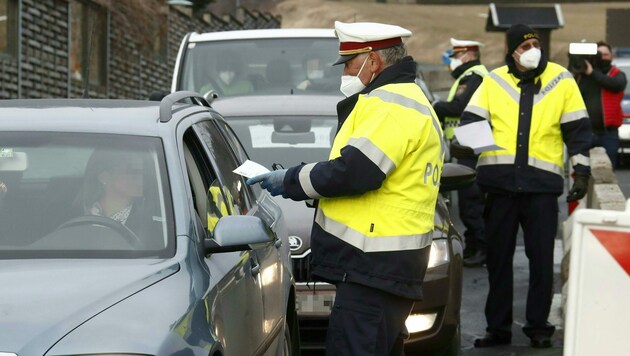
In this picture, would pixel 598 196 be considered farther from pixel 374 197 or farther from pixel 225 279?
pixel 225 279

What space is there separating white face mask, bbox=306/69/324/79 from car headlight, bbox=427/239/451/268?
455 cm

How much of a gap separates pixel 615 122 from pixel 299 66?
4.81 m

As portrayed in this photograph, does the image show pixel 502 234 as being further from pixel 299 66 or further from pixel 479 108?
pixel 299 66

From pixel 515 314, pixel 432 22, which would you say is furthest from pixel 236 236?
pixel 432 22

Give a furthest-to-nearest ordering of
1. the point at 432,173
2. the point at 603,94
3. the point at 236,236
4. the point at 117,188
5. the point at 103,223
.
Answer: the point at 603,94 → the point at 432,173 → the point at 117,188 → the point at 103,223 → the point at 236,236

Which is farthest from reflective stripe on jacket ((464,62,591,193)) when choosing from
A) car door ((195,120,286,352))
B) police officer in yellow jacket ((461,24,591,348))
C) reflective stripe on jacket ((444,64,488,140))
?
reflective stripe on jacket ((444,64,488,140))

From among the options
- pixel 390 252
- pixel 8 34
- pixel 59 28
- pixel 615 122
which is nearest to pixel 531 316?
pixel 390 252

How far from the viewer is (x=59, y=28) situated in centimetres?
2555

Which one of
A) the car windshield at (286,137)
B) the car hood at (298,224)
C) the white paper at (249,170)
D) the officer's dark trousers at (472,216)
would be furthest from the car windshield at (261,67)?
the white paper at (249,170)

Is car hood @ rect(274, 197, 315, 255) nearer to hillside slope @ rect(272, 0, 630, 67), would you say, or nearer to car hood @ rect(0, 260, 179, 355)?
car hood @ rect(0, 260, 179, 355)

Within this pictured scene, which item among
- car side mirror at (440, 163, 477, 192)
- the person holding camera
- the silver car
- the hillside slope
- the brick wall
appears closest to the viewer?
the silver car

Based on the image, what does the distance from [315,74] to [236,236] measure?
24.7 feet

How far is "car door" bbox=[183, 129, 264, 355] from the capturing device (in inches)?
192

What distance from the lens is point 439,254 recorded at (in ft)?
26.0
